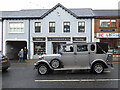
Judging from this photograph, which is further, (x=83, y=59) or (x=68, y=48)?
(x=68, y=48)

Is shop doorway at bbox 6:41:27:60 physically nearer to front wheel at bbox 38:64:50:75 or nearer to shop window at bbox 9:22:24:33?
shop window at bbox 9:22:24:33

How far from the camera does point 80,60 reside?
7793 mm

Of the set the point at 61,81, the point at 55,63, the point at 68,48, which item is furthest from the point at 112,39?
the point at 61,81

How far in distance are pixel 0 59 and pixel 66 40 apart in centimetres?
1039

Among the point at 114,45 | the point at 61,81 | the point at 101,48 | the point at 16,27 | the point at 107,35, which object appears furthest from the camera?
the point at 16,27

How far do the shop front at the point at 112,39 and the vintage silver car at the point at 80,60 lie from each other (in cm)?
1015

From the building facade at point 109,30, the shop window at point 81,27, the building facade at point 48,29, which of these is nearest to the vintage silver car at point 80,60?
the building facade at point 48,29

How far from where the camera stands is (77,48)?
7.90m

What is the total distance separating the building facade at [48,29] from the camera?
17.4 m

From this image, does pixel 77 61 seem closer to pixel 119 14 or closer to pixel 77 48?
pixel 77 48

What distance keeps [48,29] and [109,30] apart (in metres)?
8.99

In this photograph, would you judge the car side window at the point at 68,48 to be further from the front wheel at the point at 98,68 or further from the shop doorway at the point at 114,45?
the shop doorway at the point at 114,45

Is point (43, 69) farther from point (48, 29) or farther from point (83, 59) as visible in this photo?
point (48, 29)

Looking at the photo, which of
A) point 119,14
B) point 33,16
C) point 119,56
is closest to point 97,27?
point 119,14
